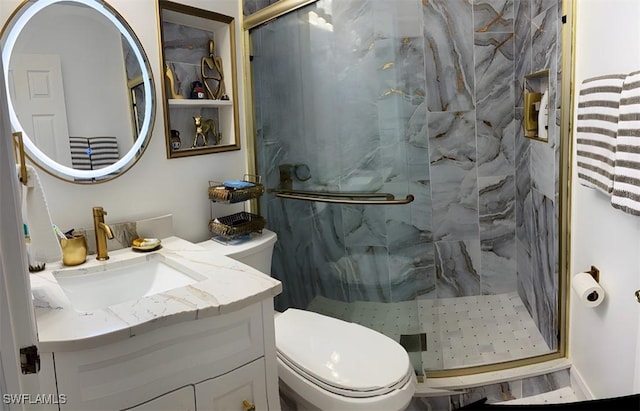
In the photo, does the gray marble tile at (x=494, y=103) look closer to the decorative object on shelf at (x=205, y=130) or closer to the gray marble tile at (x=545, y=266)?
the gray marble tile at (x=545, y=266)

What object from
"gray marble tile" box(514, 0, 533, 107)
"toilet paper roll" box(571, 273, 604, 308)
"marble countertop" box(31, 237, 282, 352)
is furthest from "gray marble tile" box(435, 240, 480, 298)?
"marble countertop" box(31, 237, 282, 352)

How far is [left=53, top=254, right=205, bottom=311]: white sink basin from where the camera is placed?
166cm

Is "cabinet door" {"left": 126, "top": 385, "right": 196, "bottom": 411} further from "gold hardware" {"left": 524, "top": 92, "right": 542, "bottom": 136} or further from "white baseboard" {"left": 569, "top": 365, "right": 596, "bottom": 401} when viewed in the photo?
"gold hardware" {"left": 524, "top": 92, "right": 542, "bottom": 136}

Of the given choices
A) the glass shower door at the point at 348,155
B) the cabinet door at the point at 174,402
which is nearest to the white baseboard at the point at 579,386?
the glass shower door at the point at 348,155

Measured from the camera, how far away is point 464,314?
2.89 meters

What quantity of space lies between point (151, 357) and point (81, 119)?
96 cm

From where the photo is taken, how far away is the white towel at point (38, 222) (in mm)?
1488

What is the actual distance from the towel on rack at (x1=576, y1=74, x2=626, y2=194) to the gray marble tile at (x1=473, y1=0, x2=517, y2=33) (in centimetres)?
119

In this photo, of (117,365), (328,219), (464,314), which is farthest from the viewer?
(464,314)

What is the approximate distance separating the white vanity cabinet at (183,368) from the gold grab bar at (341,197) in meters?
0.75

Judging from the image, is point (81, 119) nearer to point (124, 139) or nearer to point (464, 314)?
point (124, 139)

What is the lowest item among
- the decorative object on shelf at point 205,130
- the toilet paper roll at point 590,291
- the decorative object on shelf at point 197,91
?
the toilet paper roll at point 590,291

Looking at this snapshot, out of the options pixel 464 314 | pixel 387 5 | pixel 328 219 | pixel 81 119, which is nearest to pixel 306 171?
pixel 328 219

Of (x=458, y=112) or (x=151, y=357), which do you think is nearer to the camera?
(x=151, y=357)
